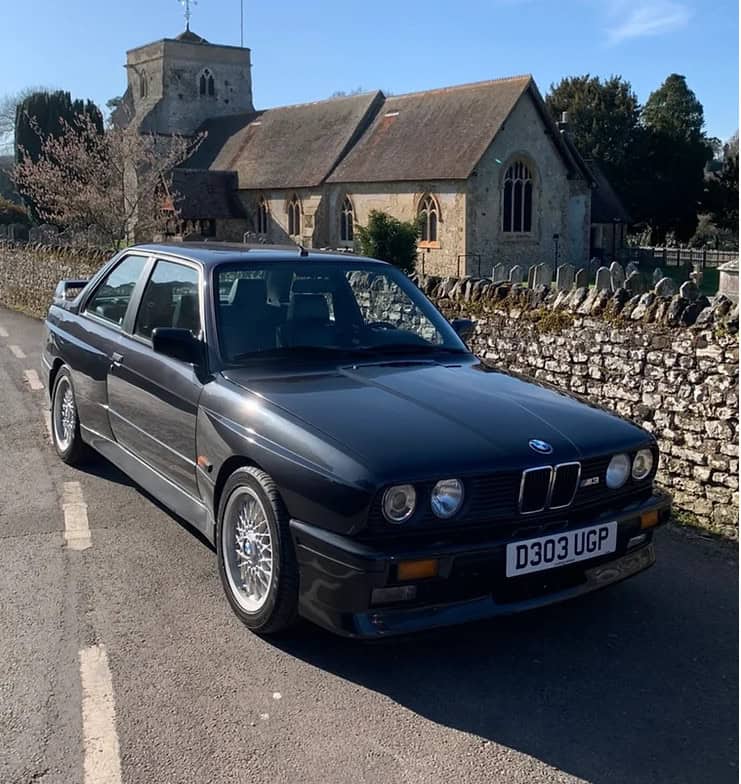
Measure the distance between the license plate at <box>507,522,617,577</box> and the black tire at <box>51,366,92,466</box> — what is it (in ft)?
13.3

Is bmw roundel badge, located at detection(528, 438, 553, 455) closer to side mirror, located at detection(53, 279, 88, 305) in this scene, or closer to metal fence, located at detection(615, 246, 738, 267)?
side mirror, located at detection(53, 279, 88, 305)

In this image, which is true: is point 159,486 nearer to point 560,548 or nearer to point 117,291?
point 117,291

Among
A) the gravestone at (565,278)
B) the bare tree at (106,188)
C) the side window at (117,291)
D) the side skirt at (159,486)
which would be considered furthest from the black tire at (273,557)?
the bare tree at (106,188)

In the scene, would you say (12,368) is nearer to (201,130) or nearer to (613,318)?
(613,318)

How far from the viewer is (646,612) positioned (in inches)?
176

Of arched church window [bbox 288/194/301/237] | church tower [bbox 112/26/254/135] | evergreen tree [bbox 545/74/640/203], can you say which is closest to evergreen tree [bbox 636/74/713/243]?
evergreen tree [bbox 545/74/640/203]

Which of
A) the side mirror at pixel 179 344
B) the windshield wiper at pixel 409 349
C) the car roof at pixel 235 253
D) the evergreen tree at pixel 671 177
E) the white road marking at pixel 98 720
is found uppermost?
the evergreen tree at pixel 671 177

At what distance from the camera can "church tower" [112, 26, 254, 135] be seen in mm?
60000

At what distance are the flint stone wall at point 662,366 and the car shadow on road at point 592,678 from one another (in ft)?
4.90

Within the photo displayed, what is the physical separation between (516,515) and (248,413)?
1.35 metres

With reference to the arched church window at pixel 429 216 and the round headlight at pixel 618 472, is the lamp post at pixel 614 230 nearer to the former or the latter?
the arched church window at pixel 429 216

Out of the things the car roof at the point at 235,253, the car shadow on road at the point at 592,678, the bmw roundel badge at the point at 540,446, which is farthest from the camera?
the car roof at the point at 235,253

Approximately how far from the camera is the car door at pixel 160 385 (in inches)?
187

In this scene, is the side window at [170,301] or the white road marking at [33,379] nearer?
the side window at [170,301]
